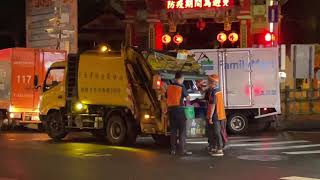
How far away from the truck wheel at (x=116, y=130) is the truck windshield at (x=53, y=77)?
2806 mm

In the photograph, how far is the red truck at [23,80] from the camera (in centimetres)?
2408

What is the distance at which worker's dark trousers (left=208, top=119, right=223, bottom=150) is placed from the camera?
1565 centimetres

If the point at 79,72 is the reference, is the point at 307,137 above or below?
below

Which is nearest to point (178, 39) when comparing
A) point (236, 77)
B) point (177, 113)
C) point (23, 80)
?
point (236, 77)

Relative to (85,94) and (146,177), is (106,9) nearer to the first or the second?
(85,94)

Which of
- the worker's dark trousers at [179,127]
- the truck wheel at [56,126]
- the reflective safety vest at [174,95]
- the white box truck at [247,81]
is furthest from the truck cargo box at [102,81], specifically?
the white box truck at [247,81]

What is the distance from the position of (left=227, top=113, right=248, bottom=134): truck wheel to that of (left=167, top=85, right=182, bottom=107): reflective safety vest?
21.1 feet

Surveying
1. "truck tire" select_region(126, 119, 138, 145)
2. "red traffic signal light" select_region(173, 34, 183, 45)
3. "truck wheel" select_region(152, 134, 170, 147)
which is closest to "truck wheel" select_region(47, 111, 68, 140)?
"truck tire" select_region(126, 119, 138, 145)

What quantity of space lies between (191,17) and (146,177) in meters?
17.8

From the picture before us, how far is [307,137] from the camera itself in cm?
2064

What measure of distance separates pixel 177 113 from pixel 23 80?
1009 cm

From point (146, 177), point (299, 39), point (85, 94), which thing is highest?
point (299, 39)

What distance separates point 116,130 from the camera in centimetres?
1847

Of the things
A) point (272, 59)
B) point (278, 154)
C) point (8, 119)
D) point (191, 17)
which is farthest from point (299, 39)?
point (278, 154)
